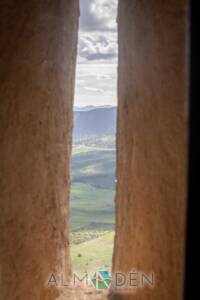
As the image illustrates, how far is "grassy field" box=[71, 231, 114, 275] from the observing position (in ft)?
15.3

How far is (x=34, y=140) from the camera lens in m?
3.31

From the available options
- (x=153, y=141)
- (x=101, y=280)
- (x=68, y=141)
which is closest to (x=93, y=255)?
(x=101, y=280)

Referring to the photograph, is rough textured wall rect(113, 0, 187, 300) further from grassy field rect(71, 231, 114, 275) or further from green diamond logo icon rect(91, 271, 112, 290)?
grassy field rect(71, 231, 114, 275)

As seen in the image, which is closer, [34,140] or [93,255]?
[34,140]

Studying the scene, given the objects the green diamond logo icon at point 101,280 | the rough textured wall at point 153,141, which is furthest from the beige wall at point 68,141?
the green diamond logo icon at point 101,280

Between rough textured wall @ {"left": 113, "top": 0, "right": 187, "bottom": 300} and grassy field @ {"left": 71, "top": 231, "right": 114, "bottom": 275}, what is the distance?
98 centimetres

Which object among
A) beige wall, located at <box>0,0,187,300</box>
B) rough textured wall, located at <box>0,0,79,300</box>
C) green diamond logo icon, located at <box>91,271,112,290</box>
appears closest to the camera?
beige wall, located at <box>0,0,187,300</box>

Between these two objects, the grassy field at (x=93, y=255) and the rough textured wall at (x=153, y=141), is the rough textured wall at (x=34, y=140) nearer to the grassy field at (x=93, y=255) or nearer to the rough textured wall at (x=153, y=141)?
the grassy field at (x=93, y=255)

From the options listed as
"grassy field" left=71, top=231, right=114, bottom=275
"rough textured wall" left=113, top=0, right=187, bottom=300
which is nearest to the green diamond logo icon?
"grassy field" left=71, top=231, right=114, bottom=275

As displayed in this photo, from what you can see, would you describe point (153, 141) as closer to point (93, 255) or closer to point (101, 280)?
point (101, 280)

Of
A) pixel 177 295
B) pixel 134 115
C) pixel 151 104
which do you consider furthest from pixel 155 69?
pixel 177 295

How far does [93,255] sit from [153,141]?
2605 millimetres

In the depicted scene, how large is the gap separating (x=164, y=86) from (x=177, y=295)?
3.25ft

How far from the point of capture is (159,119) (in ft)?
7.80
